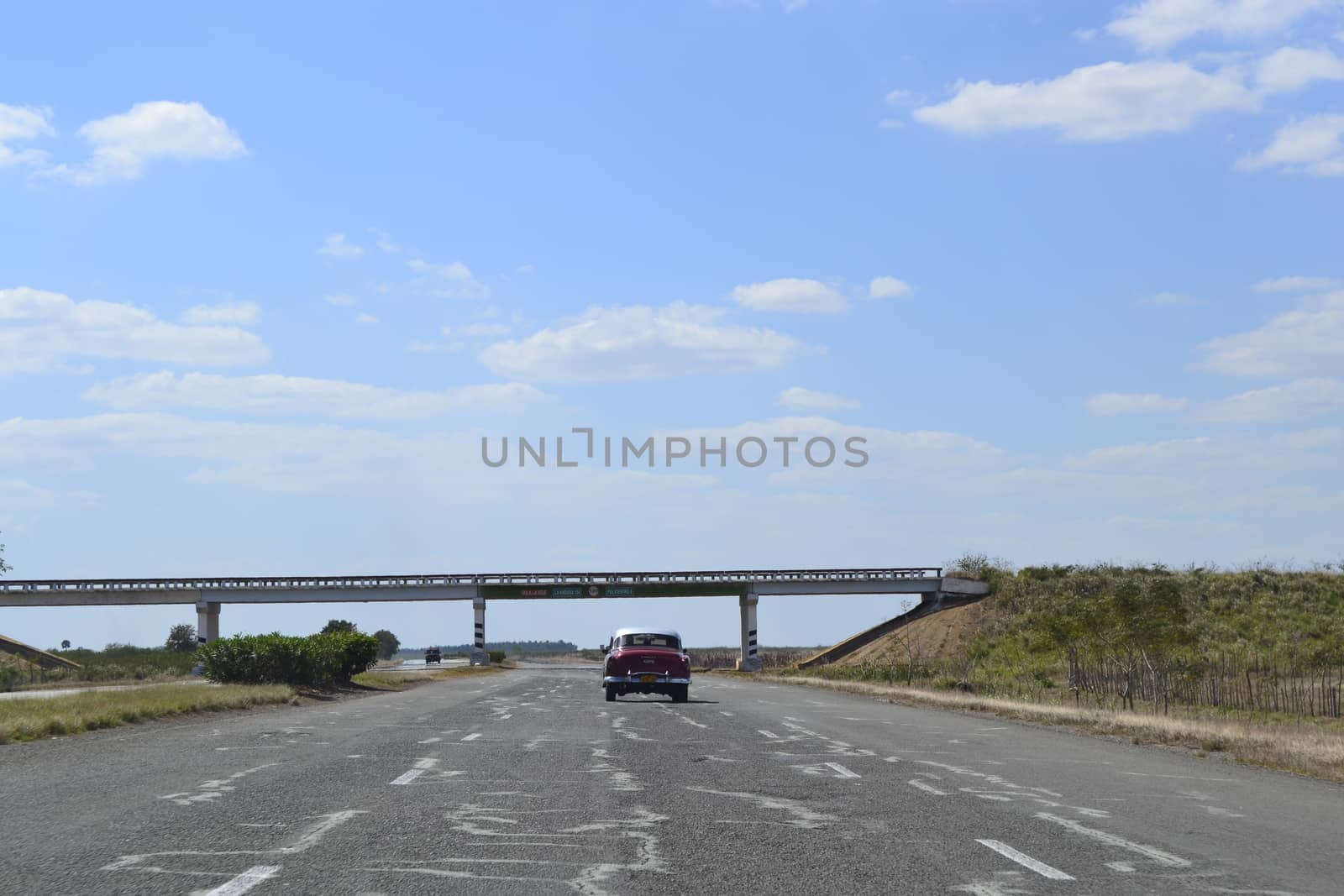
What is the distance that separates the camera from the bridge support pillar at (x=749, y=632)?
9038 cm

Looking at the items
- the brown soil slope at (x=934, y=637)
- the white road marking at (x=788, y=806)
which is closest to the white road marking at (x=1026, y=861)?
the white road marking at (x=788, y=806)

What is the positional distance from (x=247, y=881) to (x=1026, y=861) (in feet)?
16.4

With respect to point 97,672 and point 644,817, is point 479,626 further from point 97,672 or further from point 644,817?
point 644,817

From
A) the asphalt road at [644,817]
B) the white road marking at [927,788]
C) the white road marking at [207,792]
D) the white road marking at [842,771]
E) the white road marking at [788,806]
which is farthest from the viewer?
the white road marking at [842,771]

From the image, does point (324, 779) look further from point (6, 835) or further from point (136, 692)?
point (136, 692)

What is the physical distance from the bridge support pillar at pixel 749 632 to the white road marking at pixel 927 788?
77274 millimetres

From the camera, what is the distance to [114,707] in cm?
2445

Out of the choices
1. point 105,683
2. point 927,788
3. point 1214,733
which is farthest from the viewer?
point 105,683

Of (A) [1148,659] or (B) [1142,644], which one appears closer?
(A) [1148,659]

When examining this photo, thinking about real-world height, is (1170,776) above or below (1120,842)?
below

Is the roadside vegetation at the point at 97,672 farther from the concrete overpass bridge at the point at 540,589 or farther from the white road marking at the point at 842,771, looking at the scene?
the white road marking at the point at 842,771

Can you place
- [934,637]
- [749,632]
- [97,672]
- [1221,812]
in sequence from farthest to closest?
[749,632] → [934,637] → [97,672] → [1221,812]

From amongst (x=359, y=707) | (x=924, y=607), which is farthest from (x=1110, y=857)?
(x=924, y=607)

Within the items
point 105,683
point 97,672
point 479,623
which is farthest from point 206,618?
point 105,683
